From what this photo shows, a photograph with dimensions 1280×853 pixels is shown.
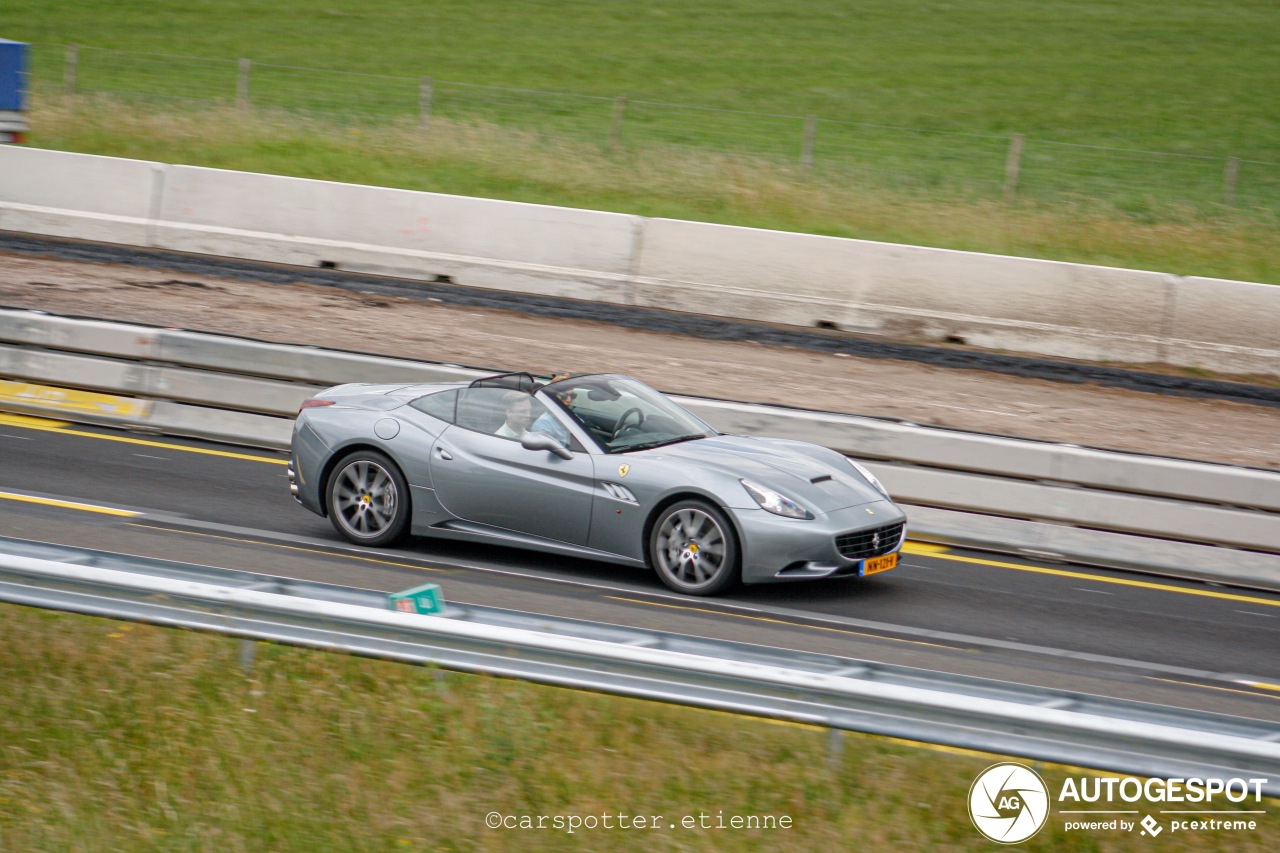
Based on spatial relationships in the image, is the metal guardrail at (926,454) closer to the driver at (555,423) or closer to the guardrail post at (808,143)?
the driver at (555,423)

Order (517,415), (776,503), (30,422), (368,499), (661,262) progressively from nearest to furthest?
(776,503) < (517,415) < (368,499) < (30,422) < (661,262)

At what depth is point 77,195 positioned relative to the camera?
20641 millimetres

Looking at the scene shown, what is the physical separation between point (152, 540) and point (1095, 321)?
1180 centimetres

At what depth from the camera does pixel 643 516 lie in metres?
9.48

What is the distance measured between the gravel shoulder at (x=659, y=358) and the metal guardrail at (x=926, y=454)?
2934 mm

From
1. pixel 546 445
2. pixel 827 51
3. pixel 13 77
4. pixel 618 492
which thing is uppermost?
pixel 827 51

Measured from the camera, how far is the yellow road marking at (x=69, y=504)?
1047 cm

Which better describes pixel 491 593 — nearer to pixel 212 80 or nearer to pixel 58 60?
pixel 212 80

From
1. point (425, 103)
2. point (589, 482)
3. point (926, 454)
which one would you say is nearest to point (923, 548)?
point (926, 454)

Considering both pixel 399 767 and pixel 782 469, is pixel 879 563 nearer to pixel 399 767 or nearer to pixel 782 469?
pixel 782 469

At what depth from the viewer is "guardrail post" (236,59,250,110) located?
27188 millimetres

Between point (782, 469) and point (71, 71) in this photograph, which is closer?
point (782, 469)

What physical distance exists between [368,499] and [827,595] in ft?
11.0

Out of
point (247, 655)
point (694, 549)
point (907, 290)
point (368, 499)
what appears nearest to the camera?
point (247, 655)
